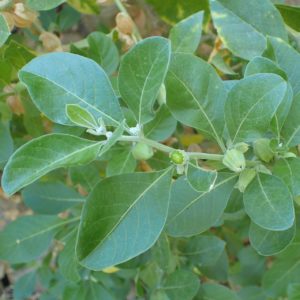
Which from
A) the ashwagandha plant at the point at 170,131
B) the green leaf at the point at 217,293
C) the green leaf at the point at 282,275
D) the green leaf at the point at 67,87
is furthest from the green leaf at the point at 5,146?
the green leaf at the point at 282,275

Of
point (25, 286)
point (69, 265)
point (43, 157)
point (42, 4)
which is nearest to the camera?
point (43, 157)

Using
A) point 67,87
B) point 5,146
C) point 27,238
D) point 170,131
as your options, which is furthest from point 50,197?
point 67,87

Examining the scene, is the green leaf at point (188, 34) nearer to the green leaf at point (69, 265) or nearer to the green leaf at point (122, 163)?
the green leaf at point (122, 163)

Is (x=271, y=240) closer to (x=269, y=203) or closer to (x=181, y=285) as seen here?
(x=269, y=203)

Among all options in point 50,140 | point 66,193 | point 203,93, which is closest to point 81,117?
point 50,140

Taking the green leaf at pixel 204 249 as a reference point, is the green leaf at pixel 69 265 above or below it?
above

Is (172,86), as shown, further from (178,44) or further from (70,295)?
(70,295)
